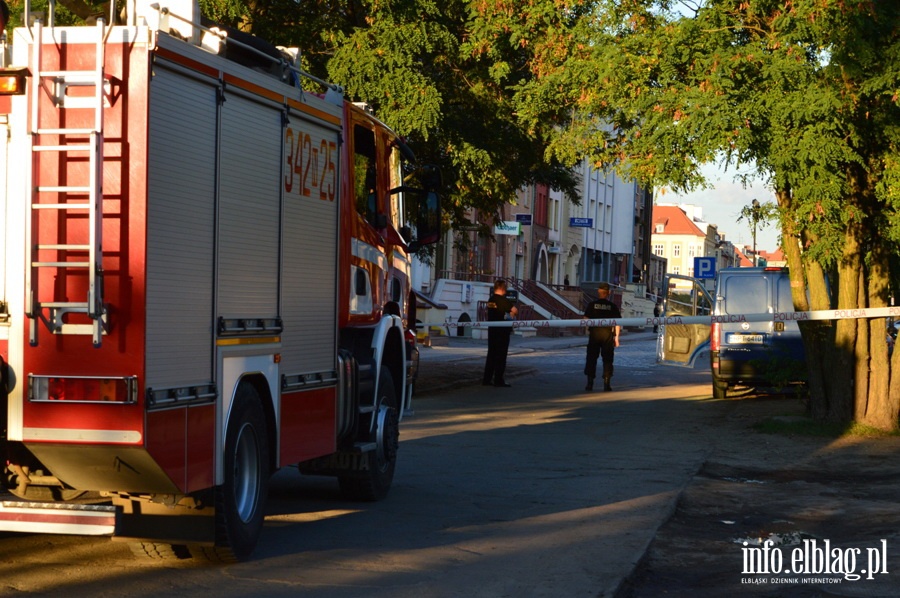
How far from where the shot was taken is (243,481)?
7.54 metres

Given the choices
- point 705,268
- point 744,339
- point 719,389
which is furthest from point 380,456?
point 705,268

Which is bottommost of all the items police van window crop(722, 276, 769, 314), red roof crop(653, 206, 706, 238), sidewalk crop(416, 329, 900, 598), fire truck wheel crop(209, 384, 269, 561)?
sidewalk crop(416, 329, 900, 598)

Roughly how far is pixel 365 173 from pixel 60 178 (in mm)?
3921

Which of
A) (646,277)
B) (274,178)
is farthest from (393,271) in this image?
(646,277)

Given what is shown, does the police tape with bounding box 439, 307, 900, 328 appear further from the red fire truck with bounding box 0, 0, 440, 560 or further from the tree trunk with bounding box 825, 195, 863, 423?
the red fire truck with bounding box 0, 0, 440, 560

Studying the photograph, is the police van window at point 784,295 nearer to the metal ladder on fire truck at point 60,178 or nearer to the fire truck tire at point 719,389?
the fire truck tire at point 719,389

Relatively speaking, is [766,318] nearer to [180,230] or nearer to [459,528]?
[459,528]

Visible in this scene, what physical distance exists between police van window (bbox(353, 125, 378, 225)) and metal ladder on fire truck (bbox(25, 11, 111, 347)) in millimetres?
3398

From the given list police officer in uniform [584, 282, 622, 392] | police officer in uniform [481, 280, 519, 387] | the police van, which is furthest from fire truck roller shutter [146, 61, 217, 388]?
police officer in uniform [481, 280, 519, 387]

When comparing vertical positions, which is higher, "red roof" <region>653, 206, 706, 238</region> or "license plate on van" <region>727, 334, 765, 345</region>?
"red roof" <region>653, 206, 706, 238</region>

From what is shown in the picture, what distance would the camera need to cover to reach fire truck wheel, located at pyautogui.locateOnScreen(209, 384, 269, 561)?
23.5 ft

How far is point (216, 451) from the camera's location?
6.95m

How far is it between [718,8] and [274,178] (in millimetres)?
7679

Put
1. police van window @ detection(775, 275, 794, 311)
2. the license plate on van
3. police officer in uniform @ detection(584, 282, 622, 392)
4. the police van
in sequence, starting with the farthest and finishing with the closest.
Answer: police officer in uniform @ detection(584, 282, 622, 392)
police van window @ detection(775, 275, 794, 311)
the license plate on van
the police van
